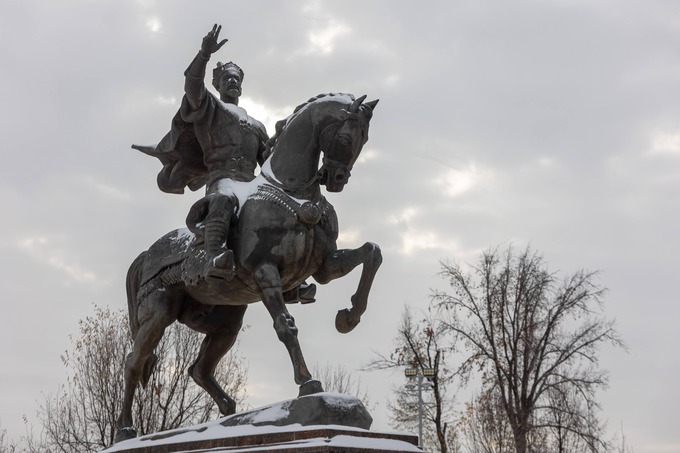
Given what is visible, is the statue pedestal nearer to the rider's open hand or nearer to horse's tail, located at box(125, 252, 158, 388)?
horse's tail, located at box(125, 252, 158, 388)

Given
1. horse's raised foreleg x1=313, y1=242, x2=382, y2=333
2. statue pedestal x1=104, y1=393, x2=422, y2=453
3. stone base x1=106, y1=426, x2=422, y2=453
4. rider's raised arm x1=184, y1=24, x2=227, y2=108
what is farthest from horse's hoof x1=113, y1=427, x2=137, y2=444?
rider's raised arm x1=184, y1=24, x2=227, y2=108

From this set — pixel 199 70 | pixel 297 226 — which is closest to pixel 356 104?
pixel 297 226

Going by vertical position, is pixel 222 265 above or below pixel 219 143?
below

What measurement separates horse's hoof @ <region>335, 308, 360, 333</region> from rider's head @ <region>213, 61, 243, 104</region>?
111 inches

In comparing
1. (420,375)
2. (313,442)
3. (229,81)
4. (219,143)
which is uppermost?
(420,375)

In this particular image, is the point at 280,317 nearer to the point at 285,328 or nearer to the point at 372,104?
the point at 285,328

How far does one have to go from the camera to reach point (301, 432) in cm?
580

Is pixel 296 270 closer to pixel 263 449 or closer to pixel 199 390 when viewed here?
pixel 263 449

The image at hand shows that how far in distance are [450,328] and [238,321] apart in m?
18.3

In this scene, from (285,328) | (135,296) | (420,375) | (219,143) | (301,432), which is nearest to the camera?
(301,432)

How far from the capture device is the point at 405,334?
2752 cm

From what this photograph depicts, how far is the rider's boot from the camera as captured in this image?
Answer: 7.10m

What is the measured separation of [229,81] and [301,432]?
4253mm

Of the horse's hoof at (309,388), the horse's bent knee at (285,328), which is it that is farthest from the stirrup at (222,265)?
the horse's hoof at (309,388)
